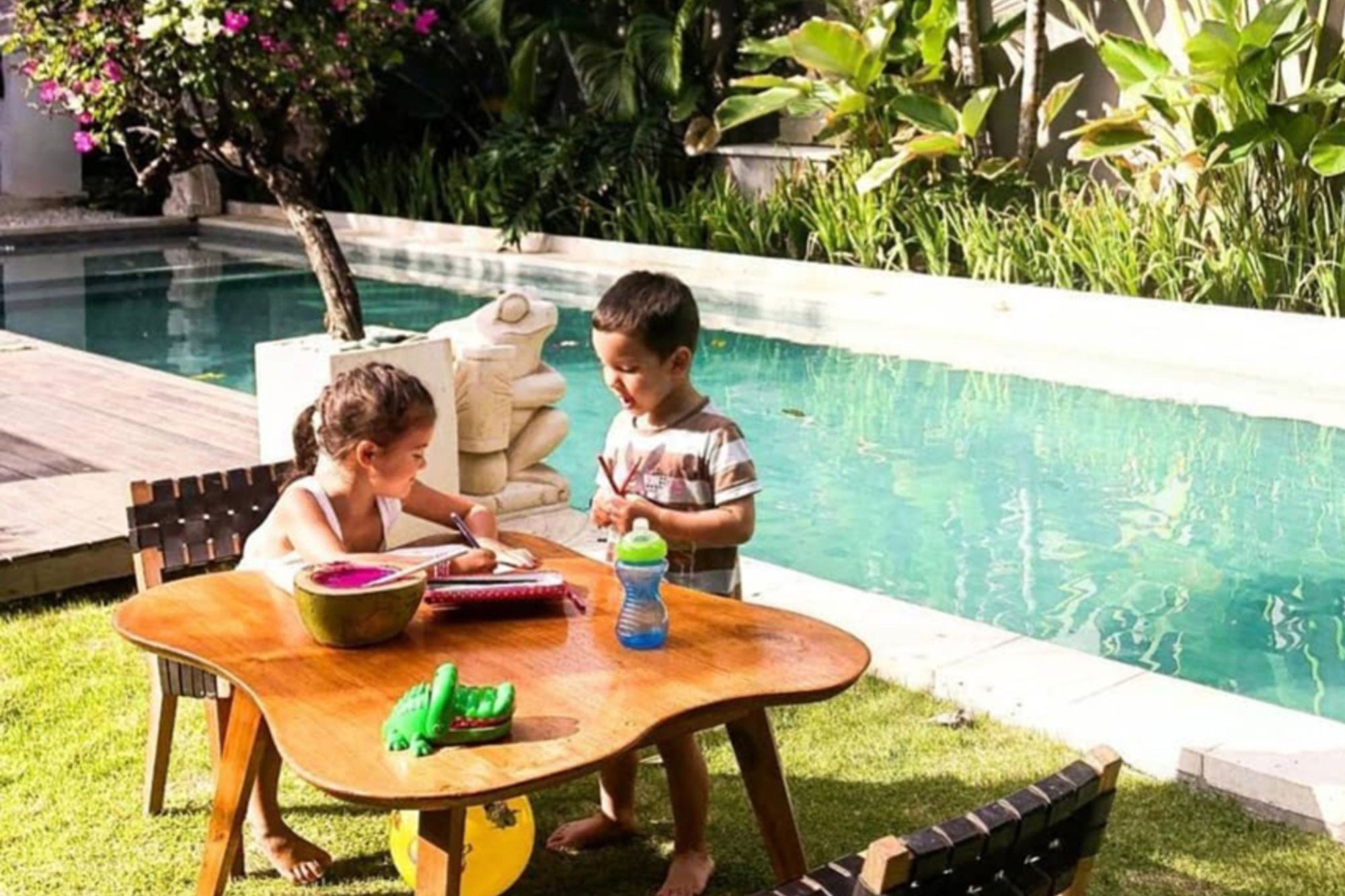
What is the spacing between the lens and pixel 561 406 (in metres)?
9.35

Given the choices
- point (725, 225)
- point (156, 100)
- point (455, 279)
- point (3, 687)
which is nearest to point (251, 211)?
point (455, 279)

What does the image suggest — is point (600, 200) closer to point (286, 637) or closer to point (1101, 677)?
point (1101, 677)

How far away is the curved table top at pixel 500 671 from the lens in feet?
7.58

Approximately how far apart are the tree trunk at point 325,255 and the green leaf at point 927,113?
21.9 feet

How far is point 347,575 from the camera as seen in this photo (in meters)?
2.83

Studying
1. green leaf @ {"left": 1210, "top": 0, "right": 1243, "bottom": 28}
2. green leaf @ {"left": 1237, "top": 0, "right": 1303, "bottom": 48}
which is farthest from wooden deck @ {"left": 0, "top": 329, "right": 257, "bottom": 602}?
green leaf @ {"left": 1210, "top": 0, "right": 1243, "bottom": 28}

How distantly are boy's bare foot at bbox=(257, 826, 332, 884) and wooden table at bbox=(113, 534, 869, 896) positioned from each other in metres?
0.29

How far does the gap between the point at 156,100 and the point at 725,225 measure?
7.58 meters

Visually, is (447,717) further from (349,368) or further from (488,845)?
(349,368)

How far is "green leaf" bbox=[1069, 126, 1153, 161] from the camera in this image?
11078mm

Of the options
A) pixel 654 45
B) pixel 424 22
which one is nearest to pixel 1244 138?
pixel 424 22

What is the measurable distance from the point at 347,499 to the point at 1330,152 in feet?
27.4

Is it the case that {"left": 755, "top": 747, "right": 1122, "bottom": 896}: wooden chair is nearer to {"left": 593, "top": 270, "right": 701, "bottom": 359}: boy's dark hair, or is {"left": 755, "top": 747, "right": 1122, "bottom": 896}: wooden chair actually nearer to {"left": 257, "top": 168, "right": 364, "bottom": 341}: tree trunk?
{"left": 593, "top": 270, "right": 701, "bottom": 359}: boy's dark hair

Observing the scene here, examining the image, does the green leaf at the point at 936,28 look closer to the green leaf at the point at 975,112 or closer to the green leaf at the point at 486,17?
the green leaf at the point at 975,112
